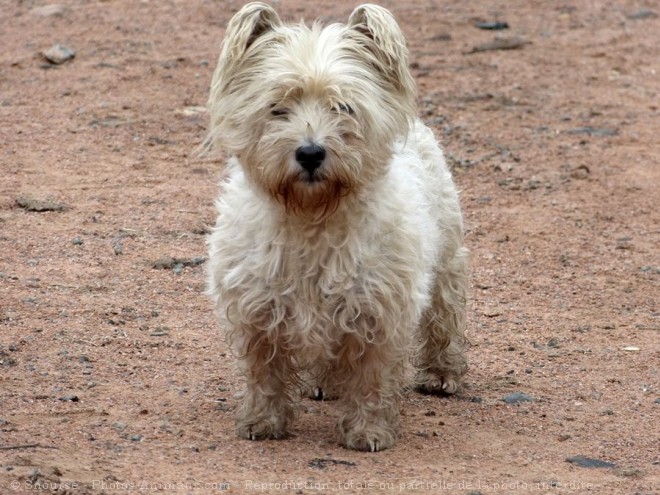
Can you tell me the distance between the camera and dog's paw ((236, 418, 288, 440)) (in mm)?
6156

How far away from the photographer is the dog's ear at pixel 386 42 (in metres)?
5.92

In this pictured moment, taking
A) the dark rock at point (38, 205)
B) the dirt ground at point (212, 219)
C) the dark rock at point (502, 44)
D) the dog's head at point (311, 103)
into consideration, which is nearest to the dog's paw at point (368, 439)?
the dirt ground at point (212, 219)

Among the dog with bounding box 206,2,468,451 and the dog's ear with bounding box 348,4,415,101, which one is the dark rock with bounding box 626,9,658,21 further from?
the dog's ear with bounding box 348,4,415,101

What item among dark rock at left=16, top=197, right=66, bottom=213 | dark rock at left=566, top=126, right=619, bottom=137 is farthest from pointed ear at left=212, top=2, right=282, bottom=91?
dark rock at left=566, top=126, right=619, bottom=137

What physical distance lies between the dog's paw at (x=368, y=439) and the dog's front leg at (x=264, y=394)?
1.09ft

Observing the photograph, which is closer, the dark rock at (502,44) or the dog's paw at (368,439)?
the dog's paw at (368,439)

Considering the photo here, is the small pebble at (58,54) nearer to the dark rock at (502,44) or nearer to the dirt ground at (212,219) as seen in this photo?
the dirt ground at (212,219)

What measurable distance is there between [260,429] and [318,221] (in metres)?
1.06

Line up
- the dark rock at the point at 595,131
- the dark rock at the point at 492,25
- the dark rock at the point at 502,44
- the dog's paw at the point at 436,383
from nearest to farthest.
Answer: the dog's paw at the point at 436,383 → the dark rock at the point at 595,131 → the dark rock at the point at 502,44 → the dark rock at the point at 492,25

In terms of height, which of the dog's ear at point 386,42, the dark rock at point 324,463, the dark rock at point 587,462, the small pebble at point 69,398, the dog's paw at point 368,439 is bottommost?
the dark rock at point 587,462

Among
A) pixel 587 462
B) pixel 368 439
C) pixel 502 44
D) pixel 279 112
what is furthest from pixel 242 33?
pixel 502 44

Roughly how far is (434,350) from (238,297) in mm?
1709

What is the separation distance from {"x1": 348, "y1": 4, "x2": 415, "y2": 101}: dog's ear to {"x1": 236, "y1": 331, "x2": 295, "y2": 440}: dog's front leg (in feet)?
4.51

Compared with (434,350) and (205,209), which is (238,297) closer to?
(434,350)
